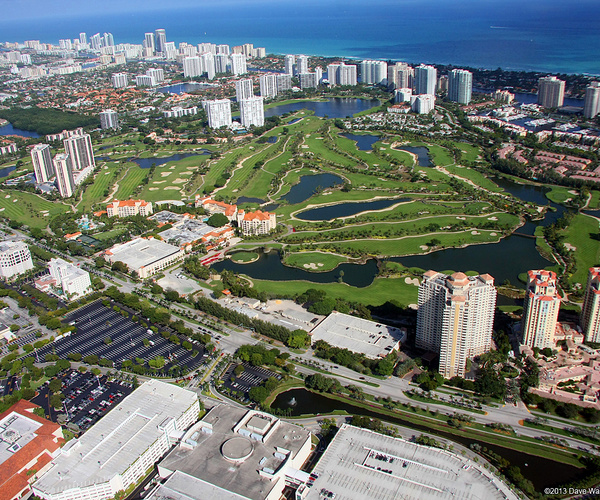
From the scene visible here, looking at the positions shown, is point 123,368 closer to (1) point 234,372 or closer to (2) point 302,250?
(1) point 234,372

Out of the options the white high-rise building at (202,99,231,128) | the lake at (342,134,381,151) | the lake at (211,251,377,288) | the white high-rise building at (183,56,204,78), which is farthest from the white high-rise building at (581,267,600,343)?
the white high-rise building at (183,56,204,78)

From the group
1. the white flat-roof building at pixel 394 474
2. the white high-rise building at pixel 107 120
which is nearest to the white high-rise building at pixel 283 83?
the white high-rise building at pixel 107 120

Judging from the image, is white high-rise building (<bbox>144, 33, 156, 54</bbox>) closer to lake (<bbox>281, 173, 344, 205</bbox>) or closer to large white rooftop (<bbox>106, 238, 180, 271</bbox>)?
lake (<bbox>281, 173, 344, 205</bbox>)

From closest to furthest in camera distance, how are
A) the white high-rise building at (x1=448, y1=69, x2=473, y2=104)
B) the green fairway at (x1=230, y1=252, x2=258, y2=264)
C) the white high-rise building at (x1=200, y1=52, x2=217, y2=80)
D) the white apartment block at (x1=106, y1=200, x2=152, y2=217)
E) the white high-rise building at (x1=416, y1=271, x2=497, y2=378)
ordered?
the white high-rise building at (x1=416, y1=271, x2=497, y2=378) → the green fairway at (x1=230, y1=252, x2=258, y2=264) → the white apartment block at (x1=106, y1=200, x2=152, y2=217) → the white high-rise building at (x1=448, y1=69, x2=473, y2=104) → the white high-rise building at (x1=200, y1=52, x2=217, y2=80)

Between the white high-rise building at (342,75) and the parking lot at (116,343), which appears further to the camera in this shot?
the white high-rise building at (342,75)

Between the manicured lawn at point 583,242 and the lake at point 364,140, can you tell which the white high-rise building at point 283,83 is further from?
the manicured lawn at point 583,242
